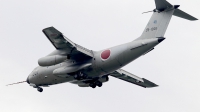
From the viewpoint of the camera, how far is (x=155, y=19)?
37.4 m

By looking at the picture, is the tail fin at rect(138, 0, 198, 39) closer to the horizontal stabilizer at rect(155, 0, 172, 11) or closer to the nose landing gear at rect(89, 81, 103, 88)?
the horizontal stabilizer at rect(155, 0, 172, 11)

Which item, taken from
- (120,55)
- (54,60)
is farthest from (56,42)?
(120,55)

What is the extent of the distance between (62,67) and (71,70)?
0.92m

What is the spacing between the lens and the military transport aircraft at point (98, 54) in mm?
36719

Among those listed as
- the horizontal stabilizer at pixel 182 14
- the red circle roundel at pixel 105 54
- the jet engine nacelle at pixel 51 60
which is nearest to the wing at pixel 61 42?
the jet engine nacelle at pixel 51 60

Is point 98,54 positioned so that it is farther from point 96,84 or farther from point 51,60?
point 96,84

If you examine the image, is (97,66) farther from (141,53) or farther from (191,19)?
(191,19)

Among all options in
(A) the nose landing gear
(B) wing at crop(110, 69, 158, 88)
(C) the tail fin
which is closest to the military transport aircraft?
(C) the tail fin

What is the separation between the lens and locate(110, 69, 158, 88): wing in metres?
41.2

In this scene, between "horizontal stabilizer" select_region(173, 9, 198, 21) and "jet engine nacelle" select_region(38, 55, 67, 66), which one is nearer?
"horizontal stabilizer" select_region(173, 9, 198, 21)

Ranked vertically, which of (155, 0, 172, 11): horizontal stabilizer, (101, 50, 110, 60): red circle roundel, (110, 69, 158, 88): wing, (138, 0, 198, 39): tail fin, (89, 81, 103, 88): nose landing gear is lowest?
(89, 81, 103, 88): nose landing gear

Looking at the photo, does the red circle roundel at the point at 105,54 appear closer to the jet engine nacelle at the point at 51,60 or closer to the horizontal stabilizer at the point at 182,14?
the jet engine nacelle at the point at 51,60

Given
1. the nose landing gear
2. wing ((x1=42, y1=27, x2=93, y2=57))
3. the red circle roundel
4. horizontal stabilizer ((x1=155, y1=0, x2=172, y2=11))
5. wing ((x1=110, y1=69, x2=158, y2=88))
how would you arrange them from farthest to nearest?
wing ((x1=110, y1=69, x2=158, y2=88)), the nose landing gear, the red circle roundel, horizontal stabilizer ((x1=155, y1=0, x2=172, y2=11)), wing ((x1=42, y1=27, x2=93, y2=57))

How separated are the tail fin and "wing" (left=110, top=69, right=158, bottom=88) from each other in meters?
4.36
